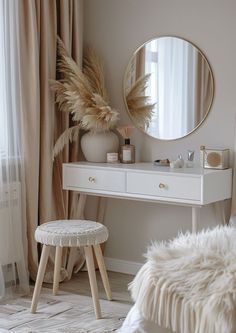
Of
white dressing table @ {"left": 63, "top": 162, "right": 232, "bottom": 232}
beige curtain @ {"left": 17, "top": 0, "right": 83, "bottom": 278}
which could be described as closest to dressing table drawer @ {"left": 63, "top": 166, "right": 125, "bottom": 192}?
white dressing table @ {"left": 63, "top": 162, "right": 232, "bottom": 232}

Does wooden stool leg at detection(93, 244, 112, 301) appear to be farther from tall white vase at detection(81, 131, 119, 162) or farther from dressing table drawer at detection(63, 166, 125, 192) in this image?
tall white vase at detection(81, 131, 119, 162)

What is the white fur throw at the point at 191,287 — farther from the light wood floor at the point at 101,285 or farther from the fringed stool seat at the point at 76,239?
the light wood floor at the point at 101,285

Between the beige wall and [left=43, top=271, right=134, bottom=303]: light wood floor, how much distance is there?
20 cm

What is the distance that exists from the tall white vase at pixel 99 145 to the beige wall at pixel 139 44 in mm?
178

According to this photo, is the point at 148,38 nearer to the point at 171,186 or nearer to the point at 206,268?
the point at 171,186

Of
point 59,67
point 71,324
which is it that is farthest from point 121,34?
point 71,324

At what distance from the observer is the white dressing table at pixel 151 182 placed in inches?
139

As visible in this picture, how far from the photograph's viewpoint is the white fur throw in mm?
2014

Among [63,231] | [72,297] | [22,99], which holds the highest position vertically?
[22,99]

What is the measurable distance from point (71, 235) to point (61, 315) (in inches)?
19.0

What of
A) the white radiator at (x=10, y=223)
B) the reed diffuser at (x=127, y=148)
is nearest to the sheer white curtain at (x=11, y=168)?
the white radiator at (x=10, y=223)

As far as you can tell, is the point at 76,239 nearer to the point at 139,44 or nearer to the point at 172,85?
the point at 172,85

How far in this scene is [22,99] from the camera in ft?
12.7

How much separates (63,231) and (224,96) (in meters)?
1.30
